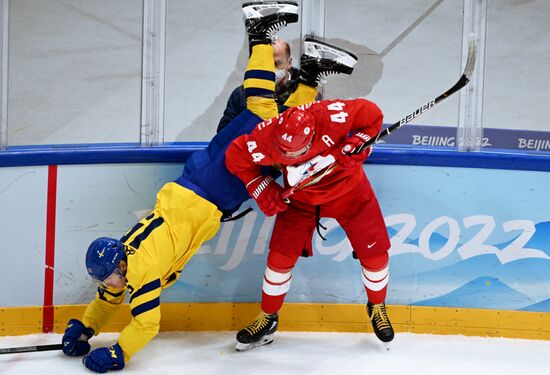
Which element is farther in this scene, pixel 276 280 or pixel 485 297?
pixel 485 297

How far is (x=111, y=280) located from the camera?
10.0 ft

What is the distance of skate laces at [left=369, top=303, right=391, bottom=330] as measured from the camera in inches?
135

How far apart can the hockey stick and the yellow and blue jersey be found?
402 mm

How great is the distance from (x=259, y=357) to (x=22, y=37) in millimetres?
1847

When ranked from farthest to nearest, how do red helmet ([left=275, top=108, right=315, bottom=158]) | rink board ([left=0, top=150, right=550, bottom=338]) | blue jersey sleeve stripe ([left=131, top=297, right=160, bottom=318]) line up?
1. rink board ([left=0, top=150, right=550, bottom=338])
2. blue jersey sleeve stripe ([left=131, top=297, right=160, bottom=318])
3. red helmet ([left=275, top=108, right=315, bottom=158])

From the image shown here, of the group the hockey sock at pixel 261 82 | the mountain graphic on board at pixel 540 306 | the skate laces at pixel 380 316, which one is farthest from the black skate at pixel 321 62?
the mountain graphic on board at pixel 540 306

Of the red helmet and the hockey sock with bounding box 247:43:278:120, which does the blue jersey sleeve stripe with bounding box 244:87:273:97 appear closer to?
the hockey sock with bounding box 247:43:278:120

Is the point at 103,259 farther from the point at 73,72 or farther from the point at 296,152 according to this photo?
the point at 73,72

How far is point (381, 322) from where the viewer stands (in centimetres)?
343

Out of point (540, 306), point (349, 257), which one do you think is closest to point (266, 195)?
point (349, 257)

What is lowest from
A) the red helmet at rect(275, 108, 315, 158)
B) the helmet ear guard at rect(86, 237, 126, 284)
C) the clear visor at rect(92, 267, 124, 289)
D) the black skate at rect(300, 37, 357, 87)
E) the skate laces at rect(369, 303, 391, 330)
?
the skate laces at rect(369, 303, 391, 330)

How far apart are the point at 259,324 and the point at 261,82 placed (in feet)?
3.55

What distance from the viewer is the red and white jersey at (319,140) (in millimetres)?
3084

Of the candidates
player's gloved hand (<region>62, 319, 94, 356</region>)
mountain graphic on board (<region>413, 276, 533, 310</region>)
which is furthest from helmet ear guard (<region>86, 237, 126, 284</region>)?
mountain graphic on board (<region>413, 276, 533, 310</region>)
